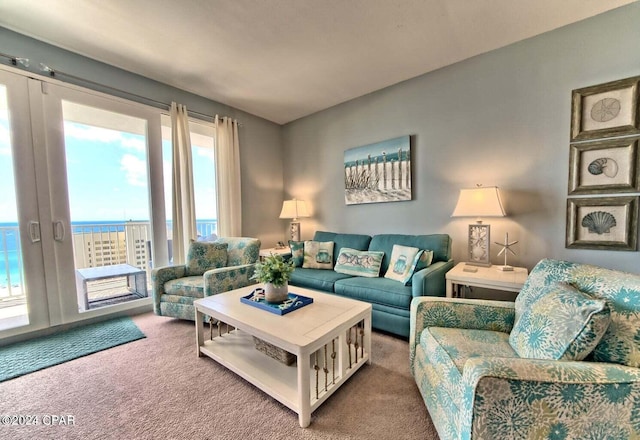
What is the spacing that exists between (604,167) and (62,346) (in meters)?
4.68

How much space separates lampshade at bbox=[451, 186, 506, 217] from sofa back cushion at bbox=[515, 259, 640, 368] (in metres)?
0.89

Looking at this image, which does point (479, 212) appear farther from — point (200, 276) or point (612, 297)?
point (200, 276)

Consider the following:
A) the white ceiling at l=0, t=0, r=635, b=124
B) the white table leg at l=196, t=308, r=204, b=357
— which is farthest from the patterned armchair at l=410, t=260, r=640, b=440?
the white ceiling at l=0, t=0, r=635, b=124

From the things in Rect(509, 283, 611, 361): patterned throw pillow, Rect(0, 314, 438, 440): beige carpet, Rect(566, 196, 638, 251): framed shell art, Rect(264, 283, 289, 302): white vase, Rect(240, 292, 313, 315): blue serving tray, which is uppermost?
Rect(566, 196, 638, 251): framed shell art

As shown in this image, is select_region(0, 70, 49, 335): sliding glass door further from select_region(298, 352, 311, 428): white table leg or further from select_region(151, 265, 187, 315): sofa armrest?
select_region(298, 352, 311, 428): white table leg

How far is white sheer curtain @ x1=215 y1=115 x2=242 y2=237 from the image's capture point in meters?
3.46

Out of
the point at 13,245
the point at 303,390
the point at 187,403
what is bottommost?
the point at 187,403

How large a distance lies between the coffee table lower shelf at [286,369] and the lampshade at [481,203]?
59.4 inches

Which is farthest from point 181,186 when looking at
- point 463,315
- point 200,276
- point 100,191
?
point 463,315

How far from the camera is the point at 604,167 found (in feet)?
6.42

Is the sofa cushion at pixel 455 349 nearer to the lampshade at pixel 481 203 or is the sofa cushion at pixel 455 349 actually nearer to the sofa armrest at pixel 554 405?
the sofa armrest at pixel 554 405

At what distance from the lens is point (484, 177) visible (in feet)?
8.20

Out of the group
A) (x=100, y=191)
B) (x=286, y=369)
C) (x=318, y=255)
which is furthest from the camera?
(x=318, y=255)

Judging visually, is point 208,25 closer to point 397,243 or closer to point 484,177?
point 397,243
